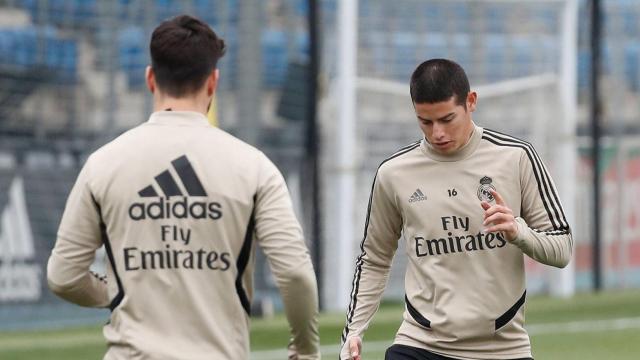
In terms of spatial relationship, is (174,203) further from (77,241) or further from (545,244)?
(545,244)

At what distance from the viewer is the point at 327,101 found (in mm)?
14375

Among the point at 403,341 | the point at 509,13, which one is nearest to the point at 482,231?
the point at 403,341

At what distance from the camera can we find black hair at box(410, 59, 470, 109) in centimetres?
541

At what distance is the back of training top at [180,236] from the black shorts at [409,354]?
1396 mm

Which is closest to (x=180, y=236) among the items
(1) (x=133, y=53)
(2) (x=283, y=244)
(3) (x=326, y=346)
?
(2) (x=283, y=244)

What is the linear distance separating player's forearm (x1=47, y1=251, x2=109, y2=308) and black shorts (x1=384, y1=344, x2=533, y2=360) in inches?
61.9

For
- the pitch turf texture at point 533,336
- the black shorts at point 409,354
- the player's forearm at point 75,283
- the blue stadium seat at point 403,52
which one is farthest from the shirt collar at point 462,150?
the blue stadium seat at point 403,52

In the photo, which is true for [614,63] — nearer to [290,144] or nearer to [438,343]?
[290,144]

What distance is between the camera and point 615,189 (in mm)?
16188

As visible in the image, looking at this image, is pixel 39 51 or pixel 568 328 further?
pixel 39 51

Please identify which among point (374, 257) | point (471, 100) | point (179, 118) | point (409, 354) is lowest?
point (409, 354)

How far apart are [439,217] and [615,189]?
1102cm

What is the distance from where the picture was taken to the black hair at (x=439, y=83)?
5.41 metres

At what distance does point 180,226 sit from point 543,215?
1761 millimetres
